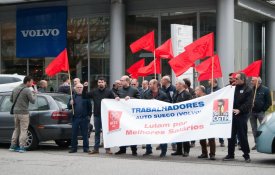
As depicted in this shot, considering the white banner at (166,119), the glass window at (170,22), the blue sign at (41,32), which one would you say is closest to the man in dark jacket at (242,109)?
the white banner at (166,119)

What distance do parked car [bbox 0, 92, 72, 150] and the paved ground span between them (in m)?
0.40

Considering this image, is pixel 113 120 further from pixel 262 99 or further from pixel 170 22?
pixel 170 22

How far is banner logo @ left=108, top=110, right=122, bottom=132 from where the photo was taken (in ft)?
40.1

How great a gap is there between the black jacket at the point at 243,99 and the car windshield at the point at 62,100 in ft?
14.3

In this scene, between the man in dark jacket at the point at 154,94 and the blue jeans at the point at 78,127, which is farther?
the blue jeans at the point at 78,127

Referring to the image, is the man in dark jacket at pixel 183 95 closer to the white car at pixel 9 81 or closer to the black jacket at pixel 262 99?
the black jacket at pixel 262 99

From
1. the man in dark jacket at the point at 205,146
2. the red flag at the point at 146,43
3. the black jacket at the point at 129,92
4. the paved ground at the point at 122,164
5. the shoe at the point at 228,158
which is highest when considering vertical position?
the red flag at the point at 146,43

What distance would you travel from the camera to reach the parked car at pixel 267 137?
10547 millimetres

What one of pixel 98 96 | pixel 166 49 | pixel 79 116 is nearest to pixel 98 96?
pixel 98 96

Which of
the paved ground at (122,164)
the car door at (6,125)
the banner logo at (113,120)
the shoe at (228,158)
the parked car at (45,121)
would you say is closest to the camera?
the paved ground at (122,164)

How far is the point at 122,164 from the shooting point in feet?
35.4

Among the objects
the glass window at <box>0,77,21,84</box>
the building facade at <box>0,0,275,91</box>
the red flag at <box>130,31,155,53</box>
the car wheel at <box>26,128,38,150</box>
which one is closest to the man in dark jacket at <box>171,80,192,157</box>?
the red flag at <box>130,31,155,53</box>

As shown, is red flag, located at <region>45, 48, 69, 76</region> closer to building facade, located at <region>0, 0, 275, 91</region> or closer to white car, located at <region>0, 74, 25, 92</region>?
white car, located at <region>0, 74, 25, 92</region>

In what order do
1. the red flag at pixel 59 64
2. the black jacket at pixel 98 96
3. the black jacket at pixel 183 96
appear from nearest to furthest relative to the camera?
the black jacket at pixel 183 96 → the black jacket at pixel 98 96 → the red flag at pixel 59 64
